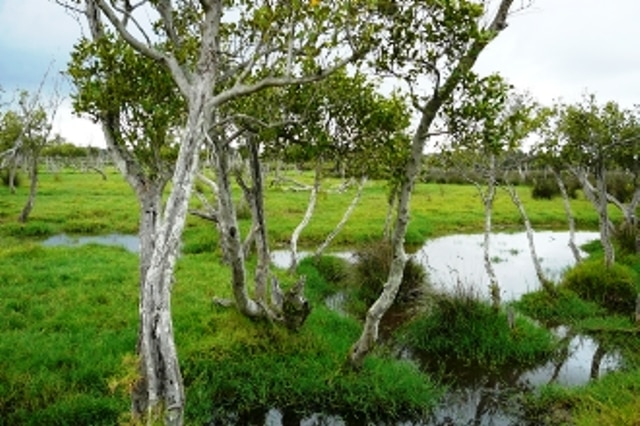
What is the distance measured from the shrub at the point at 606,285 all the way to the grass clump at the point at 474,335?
14.6ft

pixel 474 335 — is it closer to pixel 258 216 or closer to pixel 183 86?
pixel 258 216

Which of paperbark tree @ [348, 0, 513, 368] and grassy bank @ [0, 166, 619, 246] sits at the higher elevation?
paperbark tree @ [348, 0, 513, 368]

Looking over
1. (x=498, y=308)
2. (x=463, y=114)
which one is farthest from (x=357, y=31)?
(x=498, y=308)

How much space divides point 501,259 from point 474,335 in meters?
14.2

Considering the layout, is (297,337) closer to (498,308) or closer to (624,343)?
(498,308)


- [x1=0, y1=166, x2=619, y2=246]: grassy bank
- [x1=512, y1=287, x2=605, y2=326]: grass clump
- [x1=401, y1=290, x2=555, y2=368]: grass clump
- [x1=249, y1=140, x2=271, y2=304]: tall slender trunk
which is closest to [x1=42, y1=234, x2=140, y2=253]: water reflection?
[x1=0, y1=166, x2=619, y2=246]: grassy bank

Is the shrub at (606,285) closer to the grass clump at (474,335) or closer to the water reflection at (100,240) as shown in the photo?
the grass clump at (474,335)

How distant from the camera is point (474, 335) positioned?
1528cm

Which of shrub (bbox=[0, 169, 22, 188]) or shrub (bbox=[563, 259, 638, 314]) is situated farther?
shrub (bbox=[0, 169, 22, 188])

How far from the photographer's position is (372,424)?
11.4 meters

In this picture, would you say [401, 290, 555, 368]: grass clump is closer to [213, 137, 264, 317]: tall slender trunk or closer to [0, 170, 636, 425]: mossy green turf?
[0, 170, 636, 425]: mossy green turf

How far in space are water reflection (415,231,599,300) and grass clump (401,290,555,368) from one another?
3642 mm

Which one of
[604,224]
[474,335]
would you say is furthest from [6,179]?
[604,224]

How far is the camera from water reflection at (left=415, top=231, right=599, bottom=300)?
2275 cm
